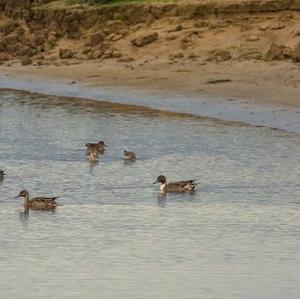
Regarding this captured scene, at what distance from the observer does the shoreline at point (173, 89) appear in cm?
2467

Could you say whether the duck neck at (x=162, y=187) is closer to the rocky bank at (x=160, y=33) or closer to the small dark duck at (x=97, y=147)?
the small dark duck at (x=97, y=147)

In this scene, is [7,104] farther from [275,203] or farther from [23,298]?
[23,298]

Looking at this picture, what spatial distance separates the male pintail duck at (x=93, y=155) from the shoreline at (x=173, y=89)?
137 inches

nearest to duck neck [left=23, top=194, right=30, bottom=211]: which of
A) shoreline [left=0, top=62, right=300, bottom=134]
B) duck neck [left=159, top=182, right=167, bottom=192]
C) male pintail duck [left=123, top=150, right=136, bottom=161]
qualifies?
duck neck [left=159, top=182, right=167, bottom=192]

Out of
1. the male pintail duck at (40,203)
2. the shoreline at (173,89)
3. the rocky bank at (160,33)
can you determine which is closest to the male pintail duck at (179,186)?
the male pintail duck at (40,203)

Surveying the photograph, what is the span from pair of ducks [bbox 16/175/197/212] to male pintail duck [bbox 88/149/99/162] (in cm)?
196

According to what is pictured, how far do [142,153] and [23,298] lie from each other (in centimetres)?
912

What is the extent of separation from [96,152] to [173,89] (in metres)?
7.13

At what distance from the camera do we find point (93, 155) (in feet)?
68.3

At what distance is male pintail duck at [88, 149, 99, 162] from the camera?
68.0 ft

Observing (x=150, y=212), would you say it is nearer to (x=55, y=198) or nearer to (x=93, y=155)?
(x=55, y=198)

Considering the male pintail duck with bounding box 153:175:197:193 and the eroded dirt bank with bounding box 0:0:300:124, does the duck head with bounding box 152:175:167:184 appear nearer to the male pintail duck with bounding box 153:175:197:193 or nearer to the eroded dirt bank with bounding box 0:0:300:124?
the male pintail duck with bounding box 153:175:197:193

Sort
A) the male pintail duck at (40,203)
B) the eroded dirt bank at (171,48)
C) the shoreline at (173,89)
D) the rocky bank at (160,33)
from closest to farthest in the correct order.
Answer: the male pintail duck at (40,203) < the shoreline at (173,89) < the eroded dirt bank at (171,48) < the rocky bank at (160,33)

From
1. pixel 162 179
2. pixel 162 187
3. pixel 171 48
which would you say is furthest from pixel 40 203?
pixel 171 48
